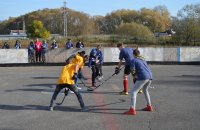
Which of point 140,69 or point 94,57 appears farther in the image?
point 94,57

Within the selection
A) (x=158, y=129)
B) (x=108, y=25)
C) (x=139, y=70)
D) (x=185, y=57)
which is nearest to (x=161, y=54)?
(x=185, y=57)

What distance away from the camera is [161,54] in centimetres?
2914

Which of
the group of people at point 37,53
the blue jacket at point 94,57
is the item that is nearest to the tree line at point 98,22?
the group of people at point 37,53

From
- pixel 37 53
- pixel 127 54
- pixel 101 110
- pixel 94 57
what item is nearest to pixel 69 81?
pixel 101 110

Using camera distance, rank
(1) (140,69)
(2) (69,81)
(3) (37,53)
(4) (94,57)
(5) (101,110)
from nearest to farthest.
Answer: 1. (1) (140,69)
2. (2) (69,81)
3. (5) (101,110)
4. (4) (94,57)
5. (3) (37,53)

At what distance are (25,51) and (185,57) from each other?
11.1 meters

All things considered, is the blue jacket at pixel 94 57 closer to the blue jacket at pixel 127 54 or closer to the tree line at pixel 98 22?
Result: the blue jacket at pixel 127 54

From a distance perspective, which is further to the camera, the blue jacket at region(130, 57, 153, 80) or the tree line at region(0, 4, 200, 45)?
the tree line at region(0, 4, 200, 45)

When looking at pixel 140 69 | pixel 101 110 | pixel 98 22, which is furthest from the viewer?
pixel 98 22

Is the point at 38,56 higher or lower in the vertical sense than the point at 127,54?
lower

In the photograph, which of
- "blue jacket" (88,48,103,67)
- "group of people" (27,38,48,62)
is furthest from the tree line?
"blue jacket" (88,48,103,67)

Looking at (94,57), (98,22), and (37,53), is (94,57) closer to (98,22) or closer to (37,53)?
(37,53)

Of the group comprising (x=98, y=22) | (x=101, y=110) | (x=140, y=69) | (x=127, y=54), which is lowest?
(x=101, y=110)

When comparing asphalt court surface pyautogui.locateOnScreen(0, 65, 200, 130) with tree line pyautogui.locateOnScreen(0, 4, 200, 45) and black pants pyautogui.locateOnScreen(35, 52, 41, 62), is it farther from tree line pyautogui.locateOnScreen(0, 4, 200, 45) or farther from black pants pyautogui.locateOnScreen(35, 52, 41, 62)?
tree line pyautogui.locateOnScreen(0, 4, 200, 45)
